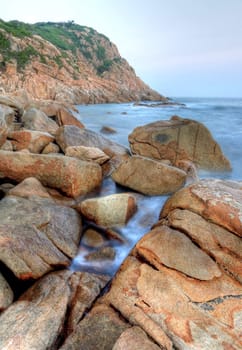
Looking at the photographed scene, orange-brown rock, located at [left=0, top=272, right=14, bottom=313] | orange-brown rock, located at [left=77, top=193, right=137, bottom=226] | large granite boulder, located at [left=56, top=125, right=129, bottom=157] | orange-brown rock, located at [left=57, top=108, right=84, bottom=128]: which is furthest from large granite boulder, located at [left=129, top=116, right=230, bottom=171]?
orange-brown rock, located at [left=0, top=272, right=14, bottom=313]

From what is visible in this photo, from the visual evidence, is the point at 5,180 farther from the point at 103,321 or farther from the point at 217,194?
the point at 217,194

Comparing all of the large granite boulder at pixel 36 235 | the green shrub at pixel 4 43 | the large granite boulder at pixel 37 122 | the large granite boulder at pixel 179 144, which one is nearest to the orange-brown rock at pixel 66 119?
the large granite boulder at pixel 37 122

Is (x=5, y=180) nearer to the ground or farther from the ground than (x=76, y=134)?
nearer to the ground

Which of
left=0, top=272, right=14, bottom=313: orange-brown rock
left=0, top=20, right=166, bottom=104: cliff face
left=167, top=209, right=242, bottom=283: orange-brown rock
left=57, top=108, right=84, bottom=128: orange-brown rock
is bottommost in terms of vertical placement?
left=0, top=272, right=14, bottom=313: orange-brown rock

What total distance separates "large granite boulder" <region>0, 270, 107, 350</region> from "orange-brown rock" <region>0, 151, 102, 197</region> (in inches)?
78.1

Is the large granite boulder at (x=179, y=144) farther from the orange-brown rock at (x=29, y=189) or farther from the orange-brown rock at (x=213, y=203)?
the orange-brown rock at (x=213, y=203)

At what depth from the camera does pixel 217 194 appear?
307cm

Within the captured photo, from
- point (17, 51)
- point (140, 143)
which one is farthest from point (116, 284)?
point (17, 51)

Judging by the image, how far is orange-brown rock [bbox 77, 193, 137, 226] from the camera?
391 centimetres

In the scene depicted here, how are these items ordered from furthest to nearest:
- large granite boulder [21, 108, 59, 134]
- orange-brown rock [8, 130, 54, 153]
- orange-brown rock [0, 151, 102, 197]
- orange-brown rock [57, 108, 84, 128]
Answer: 1. orange-brown rock [57, 108, 84, 128]
2. large granite boulder [21, 108, 59, 134]
3. orange-brown rock [8, 130, 54, 153]
4. orange-brown rock [0, 151, 102, 197]

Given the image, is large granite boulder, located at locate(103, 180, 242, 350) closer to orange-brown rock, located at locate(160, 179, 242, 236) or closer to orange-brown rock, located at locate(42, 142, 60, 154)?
orange-brown rock, located at locate(160, 179, 242, 236)

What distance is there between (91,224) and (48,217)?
76 centimetres

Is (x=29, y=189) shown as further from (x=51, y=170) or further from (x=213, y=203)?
(x=213, y=203)

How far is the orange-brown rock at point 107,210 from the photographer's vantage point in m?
3.91
